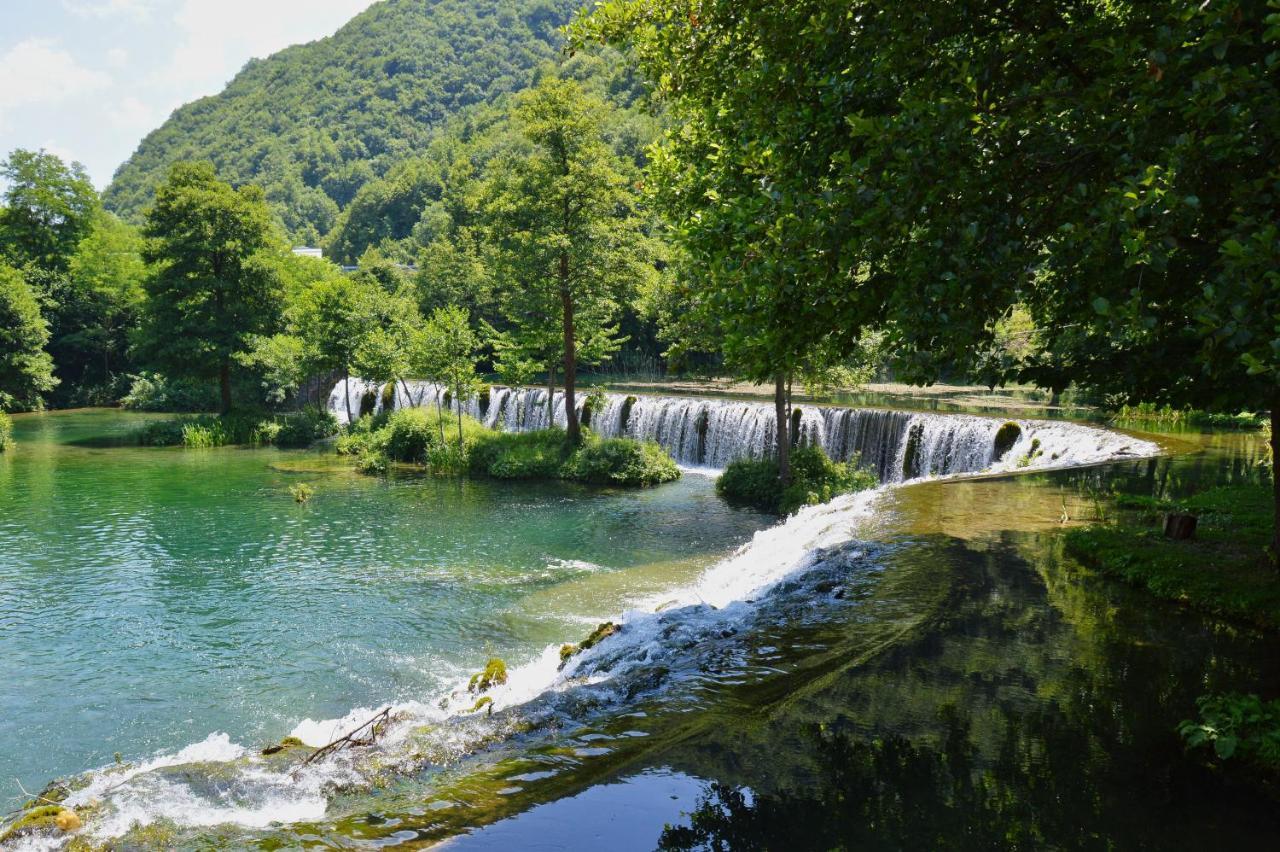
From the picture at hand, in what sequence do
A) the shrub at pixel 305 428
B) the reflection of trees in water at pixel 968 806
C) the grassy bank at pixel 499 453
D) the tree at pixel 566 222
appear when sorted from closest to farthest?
the reflection of trees in water at pixel 968 806 < the grassy bank at pixel 499 453 < the tree at pixel 566 222 < the shrub at pixel 305 428

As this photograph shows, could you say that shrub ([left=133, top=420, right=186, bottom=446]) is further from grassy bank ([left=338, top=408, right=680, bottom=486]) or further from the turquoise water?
the turquoise water

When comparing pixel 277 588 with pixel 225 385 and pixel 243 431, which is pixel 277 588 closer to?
pixel 243 431

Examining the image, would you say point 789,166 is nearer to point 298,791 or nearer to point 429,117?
point 298,791

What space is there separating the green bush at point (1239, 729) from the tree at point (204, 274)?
39.2 metres

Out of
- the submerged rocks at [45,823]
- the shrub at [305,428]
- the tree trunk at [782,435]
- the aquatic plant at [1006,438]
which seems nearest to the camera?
the submerged rocks at [45,823]

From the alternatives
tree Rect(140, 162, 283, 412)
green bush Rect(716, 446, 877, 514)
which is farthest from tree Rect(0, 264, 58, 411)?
green bush Rect(716, 446, 877, 514)

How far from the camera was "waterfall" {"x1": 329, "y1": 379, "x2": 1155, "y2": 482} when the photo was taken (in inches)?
828

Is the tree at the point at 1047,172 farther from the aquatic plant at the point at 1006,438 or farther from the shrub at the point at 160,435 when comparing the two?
the shrub at the point at 160,435

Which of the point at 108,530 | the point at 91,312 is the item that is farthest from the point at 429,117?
the point at 108,530

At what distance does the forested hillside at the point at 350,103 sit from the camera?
533 ft

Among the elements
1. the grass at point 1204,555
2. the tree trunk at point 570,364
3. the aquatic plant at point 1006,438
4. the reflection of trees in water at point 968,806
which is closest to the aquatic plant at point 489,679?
the reflection of trees in water at point 968,806

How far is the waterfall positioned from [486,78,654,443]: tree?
3.21m

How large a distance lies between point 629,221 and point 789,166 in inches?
774

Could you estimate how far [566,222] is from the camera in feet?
Answer: 88.4
